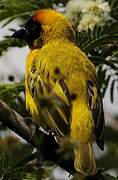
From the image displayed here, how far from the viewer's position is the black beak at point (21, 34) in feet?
15.9

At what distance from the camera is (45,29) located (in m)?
5.18

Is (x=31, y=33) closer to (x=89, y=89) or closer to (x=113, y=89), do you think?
(x=113, y=89)

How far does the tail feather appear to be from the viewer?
10.1 feet

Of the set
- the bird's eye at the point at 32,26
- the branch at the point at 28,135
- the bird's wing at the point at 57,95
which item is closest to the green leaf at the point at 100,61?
the bird's wing at the point at 57,95

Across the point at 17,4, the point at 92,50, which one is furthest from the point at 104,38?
the point at 17,4

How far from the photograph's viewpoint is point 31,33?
5.15 metres

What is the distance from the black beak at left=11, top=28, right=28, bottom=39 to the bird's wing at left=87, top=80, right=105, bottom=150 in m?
0.88

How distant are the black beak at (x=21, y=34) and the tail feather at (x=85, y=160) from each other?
5.15 ft

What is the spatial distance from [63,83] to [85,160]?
0.81 m

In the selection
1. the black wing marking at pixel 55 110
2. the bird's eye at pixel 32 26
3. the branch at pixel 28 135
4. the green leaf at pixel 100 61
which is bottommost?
the green leaf at pixel 100 61

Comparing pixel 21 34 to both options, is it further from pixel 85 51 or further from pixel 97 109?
pixel 97 109

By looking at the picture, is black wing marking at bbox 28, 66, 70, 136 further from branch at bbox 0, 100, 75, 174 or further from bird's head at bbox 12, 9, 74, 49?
bird's head at bbox 12, 9, 74, 49

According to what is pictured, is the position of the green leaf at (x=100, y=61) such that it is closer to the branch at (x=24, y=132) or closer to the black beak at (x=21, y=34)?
the black beak at (x=21, y=34)

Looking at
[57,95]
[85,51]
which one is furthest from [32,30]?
[57,95]
